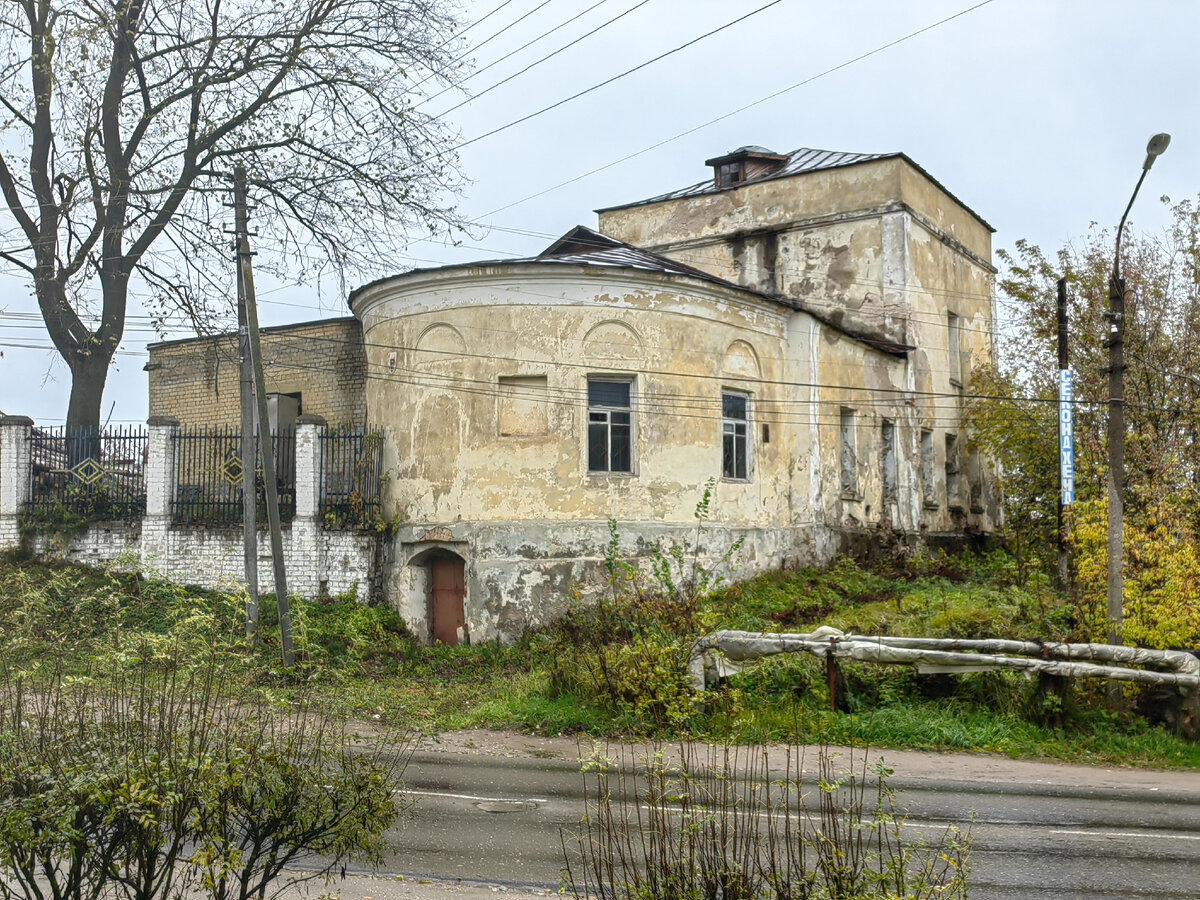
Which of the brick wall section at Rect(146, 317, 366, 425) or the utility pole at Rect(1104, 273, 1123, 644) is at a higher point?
the brick wall section at Rect(146, 317, 366, 425)

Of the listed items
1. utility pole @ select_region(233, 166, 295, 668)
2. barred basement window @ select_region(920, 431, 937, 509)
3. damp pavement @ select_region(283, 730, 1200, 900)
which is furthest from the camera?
barred basement window @ select_region(920, 431, 937, 509)

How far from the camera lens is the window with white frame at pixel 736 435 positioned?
21203 mm

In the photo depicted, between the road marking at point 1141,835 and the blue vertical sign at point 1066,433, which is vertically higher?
the blue vertical sign at point 1066,433

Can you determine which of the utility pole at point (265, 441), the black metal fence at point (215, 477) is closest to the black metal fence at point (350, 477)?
the black metal fence at point (215, 477)

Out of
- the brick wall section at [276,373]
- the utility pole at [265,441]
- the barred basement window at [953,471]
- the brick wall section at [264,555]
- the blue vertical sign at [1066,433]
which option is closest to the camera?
the utility pole at [265,441]

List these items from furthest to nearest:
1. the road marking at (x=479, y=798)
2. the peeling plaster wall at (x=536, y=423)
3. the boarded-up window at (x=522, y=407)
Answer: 1. the boarded-up window at (x=522, y=407)
2. the peeling plaster wall at (x=536, y=423)
3. the road marking at (x=479, y=798)

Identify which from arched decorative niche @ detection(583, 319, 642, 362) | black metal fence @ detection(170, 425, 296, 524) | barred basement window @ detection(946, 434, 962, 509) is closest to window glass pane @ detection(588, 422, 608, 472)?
arched decorative niche @ detection(583, 319, 642, 362)

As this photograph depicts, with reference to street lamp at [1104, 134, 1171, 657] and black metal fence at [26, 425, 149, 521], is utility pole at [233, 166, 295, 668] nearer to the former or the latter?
black metal fence at [26, 425, 149, 521]

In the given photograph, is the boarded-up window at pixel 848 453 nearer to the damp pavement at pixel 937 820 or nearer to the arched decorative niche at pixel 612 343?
the arched decorative niche at pixel 612 343

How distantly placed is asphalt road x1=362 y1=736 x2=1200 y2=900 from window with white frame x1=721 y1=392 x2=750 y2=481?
941 cm

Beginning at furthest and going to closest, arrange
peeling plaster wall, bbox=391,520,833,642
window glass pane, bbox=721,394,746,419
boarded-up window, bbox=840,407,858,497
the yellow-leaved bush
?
boarded-up window, bbox=840,407,858,497, window glass pane, bbox=721,394,746,419, peeling plaster wall, bbox=391,520,833,642, the yellow-leaved bush

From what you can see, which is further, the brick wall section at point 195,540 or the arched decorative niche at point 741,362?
the arched decorative niche at point 741,362

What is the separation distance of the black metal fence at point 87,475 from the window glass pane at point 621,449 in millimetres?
9511

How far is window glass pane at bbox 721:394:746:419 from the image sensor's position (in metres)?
21.4
